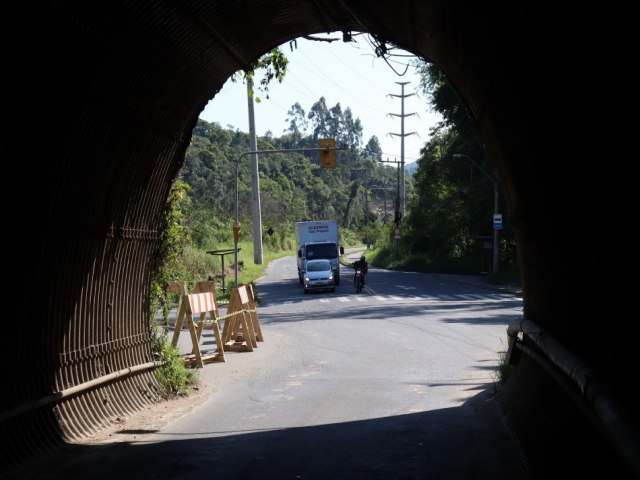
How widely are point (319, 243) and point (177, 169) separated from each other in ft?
114

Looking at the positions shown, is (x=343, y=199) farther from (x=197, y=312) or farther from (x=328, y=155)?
(x=197, y=312)

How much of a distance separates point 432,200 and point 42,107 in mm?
61834

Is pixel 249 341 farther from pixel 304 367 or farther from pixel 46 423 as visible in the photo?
pixel 46 423

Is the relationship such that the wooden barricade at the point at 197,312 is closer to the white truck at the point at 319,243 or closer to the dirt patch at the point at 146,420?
the dirt patch at the point at 146,420

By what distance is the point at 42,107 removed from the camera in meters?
7.70

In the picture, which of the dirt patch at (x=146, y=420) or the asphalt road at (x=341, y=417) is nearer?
the asphalt road at (x=341, y=417)

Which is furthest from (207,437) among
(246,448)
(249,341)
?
(249,341)

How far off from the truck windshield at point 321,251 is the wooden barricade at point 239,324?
2599cm

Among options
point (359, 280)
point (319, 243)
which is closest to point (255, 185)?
point (319, 243)

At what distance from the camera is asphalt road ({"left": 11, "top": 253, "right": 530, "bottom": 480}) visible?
8.06m

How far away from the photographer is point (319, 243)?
153 feet

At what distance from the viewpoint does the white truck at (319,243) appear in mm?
46562

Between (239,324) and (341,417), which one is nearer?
(341,417)

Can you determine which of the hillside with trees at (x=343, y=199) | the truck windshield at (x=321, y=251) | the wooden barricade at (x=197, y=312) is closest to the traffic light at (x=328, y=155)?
the hillside with trees at (x=343, y=199)
